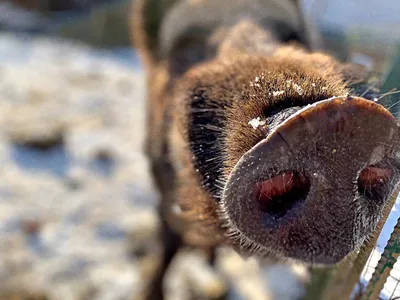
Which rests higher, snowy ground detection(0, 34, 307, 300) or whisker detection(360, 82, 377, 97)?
whisker detection(360, 82, 377, 97)

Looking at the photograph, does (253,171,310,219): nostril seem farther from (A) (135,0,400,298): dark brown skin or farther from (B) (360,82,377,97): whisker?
(B) (360,82,377,97): whisker

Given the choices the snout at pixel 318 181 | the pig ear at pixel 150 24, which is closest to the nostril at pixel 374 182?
the snout at pixel 318 181

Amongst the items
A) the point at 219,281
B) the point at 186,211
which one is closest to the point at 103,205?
the point at 219,281

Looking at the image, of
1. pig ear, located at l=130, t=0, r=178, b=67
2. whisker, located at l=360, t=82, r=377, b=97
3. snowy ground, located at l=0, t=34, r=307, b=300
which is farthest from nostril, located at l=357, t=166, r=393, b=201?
pig ear, located at l=130, t=0, r=178, b=67

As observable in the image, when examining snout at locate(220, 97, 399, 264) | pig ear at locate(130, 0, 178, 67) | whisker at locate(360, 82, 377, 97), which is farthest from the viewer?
pig ear at locate(130, 0, 178, 67)

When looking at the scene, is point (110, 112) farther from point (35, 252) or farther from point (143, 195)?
point (35, 252)

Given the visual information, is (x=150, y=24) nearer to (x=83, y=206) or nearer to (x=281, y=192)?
(x=83, y=206)

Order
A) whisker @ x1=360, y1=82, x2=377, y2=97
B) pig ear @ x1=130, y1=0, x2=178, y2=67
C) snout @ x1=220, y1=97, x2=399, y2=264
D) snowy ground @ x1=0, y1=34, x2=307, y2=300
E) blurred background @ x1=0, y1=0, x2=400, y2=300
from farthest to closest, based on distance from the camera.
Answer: pig ear @ x1=130, y1=0, x2=178, y2=67, snowy ground @ x1=0, y1=34, x2=307, y2=300, blurred background @ x1=0, y1=0, x2=400, y2=300, whisker @ x1=360, y1=82, x2=377, y2=97, snout @ x1=220, y1=97, x2=399, y2=264
